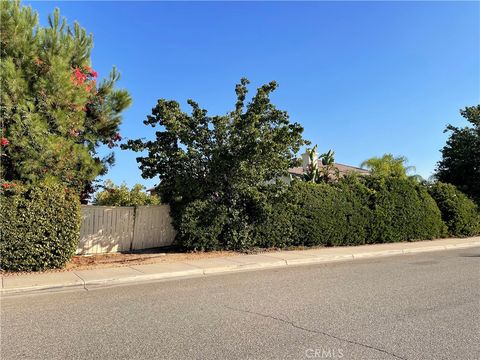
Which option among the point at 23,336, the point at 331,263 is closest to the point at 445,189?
the point at 331,263

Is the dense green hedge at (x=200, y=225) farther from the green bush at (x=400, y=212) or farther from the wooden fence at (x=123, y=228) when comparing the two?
the green bush at (x=400, y=212)

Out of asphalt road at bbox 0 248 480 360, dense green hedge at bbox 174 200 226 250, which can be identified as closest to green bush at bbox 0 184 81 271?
asphalt road at bbox 0 248 480 360

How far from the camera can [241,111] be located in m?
14.5

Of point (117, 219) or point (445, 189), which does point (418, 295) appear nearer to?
point (117, 219)

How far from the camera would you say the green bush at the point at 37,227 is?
993 centimetres

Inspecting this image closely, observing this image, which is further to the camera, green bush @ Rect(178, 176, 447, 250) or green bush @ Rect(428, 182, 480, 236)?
green bush @ Rect(428, 182, 480, 236)

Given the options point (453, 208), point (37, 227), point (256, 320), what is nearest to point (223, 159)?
point (37, 227)

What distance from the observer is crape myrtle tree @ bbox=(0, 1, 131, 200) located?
1043 cm

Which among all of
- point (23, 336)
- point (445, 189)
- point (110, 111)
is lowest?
point (23, 336)

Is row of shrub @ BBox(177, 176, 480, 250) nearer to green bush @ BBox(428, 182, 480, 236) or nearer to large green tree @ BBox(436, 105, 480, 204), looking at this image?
green bush @ BBox(428, 182, 480, 236)

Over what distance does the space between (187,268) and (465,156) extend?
66.4 feet

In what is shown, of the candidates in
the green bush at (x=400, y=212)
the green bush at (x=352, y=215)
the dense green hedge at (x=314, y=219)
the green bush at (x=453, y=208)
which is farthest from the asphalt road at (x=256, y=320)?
the green bush at (x=453, y=208)

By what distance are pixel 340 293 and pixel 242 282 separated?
7.73 feet

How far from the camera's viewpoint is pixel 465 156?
23828 millimetres
